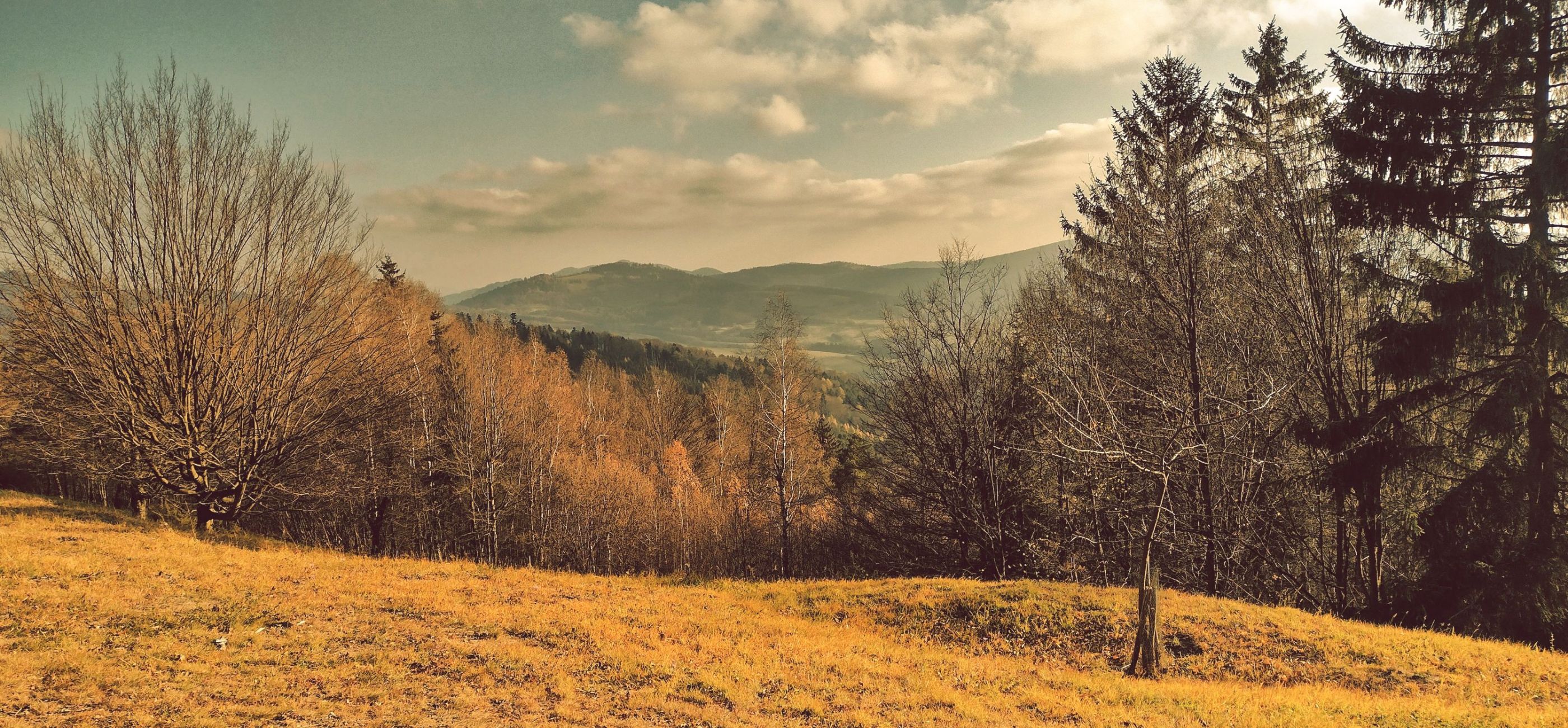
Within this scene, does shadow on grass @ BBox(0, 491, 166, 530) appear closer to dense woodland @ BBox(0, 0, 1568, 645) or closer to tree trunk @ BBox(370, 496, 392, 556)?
dense woodland @ BBox(0, 0, 1568, 645)

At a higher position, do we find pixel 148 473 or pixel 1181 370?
pixel 1181 370

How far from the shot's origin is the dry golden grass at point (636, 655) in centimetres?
803

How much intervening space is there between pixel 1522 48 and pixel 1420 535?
9977 millimetres

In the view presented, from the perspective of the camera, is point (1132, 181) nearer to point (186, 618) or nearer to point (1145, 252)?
point (1145, 252)

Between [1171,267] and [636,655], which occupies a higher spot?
[1171,267]

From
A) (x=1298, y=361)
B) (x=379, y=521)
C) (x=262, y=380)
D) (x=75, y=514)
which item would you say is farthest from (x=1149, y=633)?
(x=379, y=521)

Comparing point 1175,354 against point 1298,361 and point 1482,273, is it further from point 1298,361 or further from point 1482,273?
point 1482,273

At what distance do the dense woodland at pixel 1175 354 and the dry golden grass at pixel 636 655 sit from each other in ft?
7.80

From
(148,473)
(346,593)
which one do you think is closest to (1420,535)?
(346,593)

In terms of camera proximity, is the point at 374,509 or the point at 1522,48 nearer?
the point at 1522,48

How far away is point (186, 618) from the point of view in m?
9.91

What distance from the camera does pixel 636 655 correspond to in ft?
34.7

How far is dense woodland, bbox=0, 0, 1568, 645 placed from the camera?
41.6ft

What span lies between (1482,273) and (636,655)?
17831 mm
